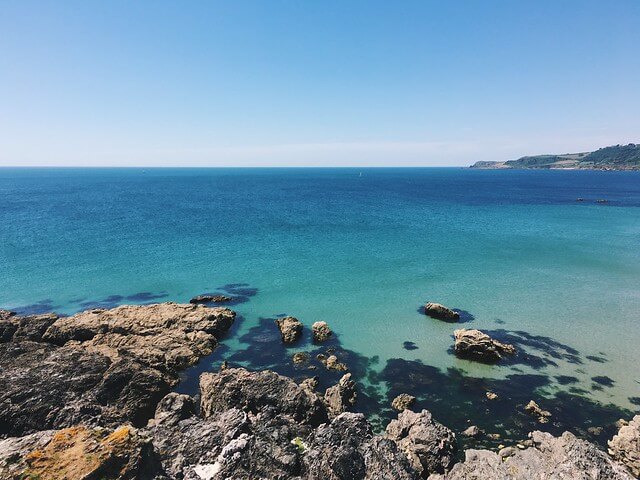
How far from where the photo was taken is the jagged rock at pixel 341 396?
25531mm

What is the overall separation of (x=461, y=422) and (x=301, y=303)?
24956mm

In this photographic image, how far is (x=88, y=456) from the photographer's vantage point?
12.3m

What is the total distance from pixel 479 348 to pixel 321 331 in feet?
50.0

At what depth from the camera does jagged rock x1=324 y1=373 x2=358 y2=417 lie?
25531mm

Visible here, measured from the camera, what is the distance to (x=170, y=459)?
55.1ft

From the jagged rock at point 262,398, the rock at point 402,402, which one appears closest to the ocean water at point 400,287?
the rock at point 402,402

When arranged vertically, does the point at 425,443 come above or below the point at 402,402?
above

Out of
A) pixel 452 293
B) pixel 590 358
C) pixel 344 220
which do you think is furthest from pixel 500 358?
pixel 344 220

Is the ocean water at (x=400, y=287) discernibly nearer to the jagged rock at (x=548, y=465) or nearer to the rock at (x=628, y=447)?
the rock at (x=628, y=447)

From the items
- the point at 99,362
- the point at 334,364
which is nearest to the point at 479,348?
the point at 334,364

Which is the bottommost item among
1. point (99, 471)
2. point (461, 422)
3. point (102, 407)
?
point (461, 422)

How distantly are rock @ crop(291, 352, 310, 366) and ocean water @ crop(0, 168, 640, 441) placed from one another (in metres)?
0.63

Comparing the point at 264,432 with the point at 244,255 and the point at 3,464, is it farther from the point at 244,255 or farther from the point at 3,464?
the point at 244,255

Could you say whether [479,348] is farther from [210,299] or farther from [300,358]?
[210,299]
